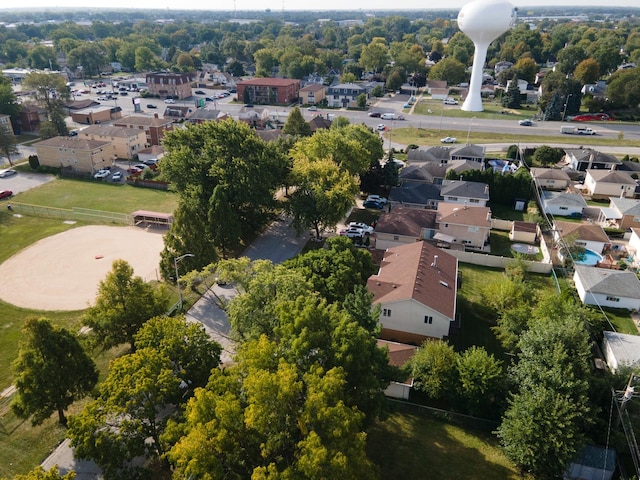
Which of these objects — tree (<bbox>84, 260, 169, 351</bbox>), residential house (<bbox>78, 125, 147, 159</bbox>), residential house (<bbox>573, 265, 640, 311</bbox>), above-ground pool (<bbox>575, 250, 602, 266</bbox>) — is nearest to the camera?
tree (<bbox>84, 260, 169, 351</bbox>)

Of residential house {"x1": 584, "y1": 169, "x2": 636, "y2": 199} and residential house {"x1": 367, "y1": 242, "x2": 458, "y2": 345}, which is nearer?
residential house {"x1": 367, "y1": 242, "x2": 458, "y2": 345}

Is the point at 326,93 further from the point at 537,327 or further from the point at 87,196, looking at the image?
the point at 537,327

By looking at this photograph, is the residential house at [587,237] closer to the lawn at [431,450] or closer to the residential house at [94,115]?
the lawn at [431,450]

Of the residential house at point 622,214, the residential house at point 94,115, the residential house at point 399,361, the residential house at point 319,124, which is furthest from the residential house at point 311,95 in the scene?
the residential house at point 399,361

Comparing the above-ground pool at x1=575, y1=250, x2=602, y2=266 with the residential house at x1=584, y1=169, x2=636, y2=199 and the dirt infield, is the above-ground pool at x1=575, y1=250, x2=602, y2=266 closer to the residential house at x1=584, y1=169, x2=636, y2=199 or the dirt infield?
the residential house at x1=584, y1=169, x2=636, y2=199

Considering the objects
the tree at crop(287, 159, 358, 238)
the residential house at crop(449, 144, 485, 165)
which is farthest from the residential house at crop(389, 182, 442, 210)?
the residential house at crop(449, 144, 485, 165)
